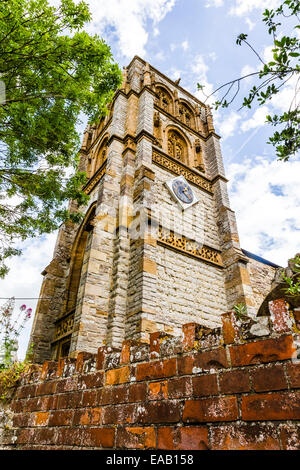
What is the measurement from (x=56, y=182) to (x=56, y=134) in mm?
1261

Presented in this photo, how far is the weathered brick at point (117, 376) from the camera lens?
1736 millimetres

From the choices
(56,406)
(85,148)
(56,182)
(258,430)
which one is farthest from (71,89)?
(85,148)

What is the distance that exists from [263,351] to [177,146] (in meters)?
12.1

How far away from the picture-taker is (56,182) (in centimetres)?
716

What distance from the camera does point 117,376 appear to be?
70.3 inches

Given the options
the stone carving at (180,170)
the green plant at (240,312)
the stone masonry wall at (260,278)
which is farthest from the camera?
the stone masonry wall at (260,278)

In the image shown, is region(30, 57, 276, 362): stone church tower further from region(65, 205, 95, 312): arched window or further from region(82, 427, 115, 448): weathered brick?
region(82, 427, 115, 448): weathered brick

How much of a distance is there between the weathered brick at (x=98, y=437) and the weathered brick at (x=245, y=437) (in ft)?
2.45

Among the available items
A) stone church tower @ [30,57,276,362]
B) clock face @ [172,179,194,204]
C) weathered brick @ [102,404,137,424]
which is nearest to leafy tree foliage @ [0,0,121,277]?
stone church tower @ [30,57,276,362]

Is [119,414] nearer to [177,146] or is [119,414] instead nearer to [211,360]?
[211,360]

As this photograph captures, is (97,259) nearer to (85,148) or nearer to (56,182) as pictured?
(56,182)

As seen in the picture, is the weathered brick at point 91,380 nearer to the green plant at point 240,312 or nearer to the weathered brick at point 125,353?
the weathered brick at point 125,353

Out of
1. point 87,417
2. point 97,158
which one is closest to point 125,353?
point 87,417

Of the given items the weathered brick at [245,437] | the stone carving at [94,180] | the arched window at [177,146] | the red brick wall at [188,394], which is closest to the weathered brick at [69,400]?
the red brick wall at [188,394]
